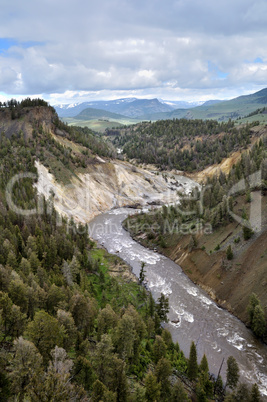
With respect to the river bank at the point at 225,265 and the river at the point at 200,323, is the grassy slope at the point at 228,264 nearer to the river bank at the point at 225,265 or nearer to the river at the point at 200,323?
the river bank at the point at 225,265

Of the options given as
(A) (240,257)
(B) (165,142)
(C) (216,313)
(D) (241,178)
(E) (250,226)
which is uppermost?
(B) (165,142)

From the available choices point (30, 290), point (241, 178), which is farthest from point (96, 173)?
point (30, 290)

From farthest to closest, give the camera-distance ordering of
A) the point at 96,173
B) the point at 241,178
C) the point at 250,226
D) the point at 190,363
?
the point at 96,173 < the point at 241,178 < the point at 250,226 < the point at 190,363

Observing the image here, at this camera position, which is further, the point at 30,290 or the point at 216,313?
the point at 216,313

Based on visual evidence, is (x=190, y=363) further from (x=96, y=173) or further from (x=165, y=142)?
(x=165, y=142)

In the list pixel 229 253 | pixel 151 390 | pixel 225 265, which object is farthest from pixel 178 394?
pixel 229 253

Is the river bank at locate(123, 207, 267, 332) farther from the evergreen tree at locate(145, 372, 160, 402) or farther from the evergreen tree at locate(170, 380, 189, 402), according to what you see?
the evergreen tree at locate(145, 372, 160, 402)

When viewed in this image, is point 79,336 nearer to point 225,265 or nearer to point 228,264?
point 225,265
